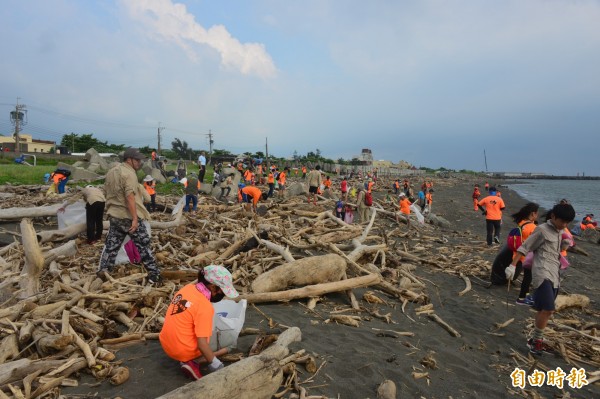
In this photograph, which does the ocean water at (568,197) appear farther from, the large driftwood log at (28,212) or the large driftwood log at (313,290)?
the large driftwood log at (28,212)

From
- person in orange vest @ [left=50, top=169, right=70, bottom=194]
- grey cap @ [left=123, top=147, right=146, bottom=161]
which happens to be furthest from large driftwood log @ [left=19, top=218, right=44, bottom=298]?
person in orange vest @ [left=50, top=169, right=70, bottom=194]

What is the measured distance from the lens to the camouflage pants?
5188mm

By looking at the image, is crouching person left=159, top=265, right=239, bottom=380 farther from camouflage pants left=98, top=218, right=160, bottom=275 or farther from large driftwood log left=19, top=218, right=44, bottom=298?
large driftwood log left=19, top=218, right=44, bottom=298

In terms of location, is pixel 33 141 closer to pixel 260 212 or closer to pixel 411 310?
pixel 260 212

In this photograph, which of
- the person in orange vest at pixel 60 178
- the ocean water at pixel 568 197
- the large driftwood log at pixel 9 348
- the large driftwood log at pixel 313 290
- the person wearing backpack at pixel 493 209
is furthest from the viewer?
the ocean water at pixel 568 197

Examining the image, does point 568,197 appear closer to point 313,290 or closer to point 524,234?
point 524,234

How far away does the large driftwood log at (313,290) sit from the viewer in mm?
5098

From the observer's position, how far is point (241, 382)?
282cm

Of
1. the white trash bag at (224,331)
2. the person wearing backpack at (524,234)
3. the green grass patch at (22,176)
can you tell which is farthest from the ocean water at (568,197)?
the green grass patch at (22,176)

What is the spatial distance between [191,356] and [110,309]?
1750 millimetres

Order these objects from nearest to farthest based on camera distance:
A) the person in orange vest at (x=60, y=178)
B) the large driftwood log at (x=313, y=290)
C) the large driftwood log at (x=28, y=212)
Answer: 1. the large driftwood log at (x=313, y=290)
2. the large driftwood log at (x=28, y=212)
3. the person in orange vest at (x=60, y=178)

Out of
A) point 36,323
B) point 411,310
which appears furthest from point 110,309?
point 411,310

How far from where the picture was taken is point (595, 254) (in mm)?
13328

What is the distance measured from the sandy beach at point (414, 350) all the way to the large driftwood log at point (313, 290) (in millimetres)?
143
